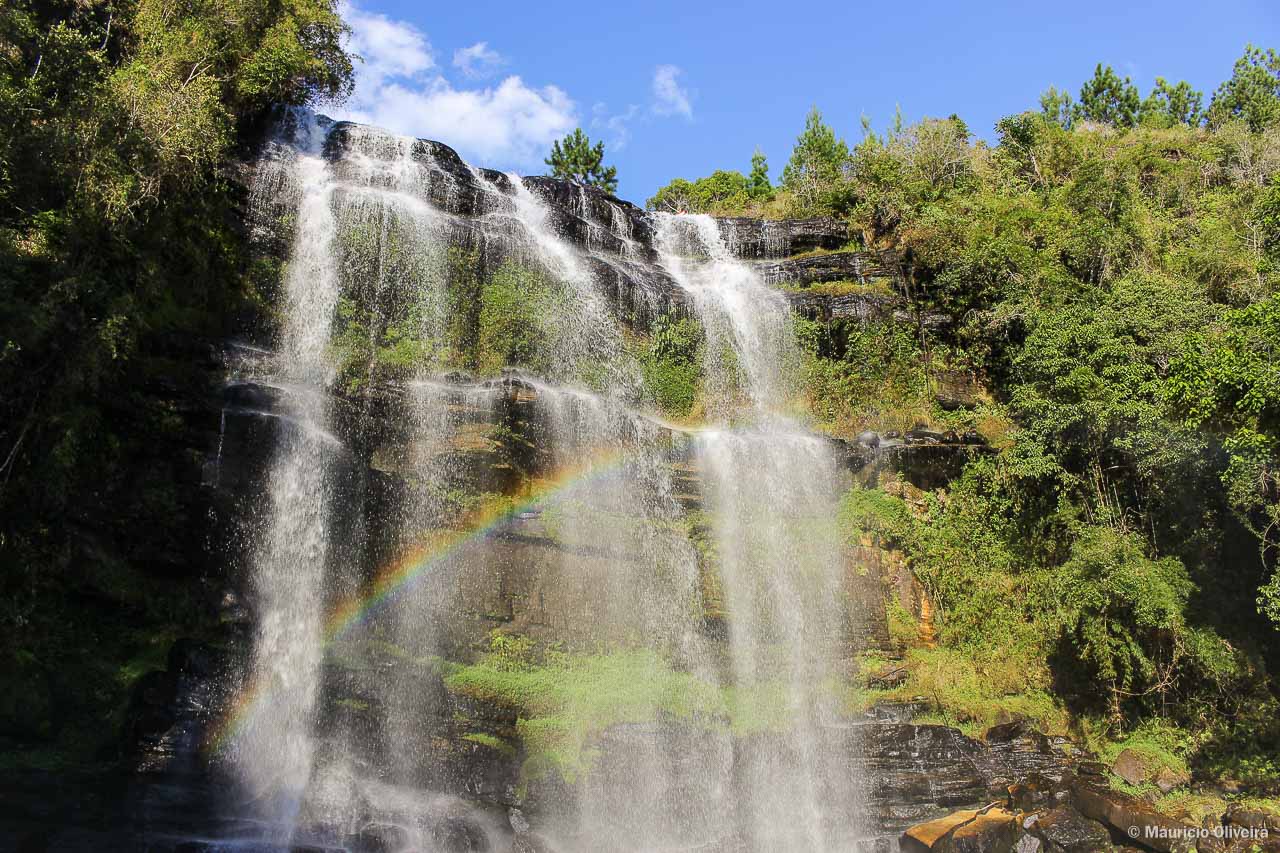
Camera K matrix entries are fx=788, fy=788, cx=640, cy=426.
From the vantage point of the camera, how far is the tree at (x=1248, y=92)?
3114cm

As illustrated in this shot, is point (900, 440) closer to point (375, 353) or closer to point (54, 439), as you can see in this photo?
point (375, 353)

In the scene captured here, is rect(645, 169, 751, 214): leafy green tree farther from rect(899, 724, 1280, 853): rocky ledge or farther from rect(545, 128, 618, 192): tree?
rect(899, 724, 1280, 853): rocky ledge

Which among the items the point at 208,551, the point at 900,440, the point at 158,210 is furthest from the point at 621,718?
the point at 158,210

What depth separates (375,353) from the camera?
14.7m

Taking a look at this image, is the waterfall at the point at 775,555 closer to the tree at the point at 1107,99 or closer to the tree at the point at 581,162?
the tree at the point at 581,162

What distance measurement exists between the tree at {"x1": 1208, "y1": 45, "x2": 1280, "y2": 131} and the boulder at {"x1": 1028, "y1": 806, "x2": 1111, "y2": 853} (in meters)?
30.2

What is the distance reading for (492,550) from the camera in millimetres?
13898

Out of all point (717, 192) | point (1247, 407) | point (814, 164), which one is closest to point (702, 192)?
point (717, 192)

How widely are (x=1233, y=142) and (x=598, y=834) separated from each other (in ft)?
89.4

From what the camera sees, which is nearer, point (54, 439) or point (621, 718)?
point (54, 439)

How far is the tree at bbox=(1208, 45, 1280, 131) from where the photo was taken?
1226 inches

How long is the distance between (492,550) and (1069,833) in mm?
10055

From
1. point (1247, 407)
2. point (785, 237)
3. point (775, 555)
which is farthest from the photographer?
point (785, 237)

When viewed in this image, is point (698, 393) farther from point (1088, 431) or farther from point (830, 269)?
point (1088, 431)
